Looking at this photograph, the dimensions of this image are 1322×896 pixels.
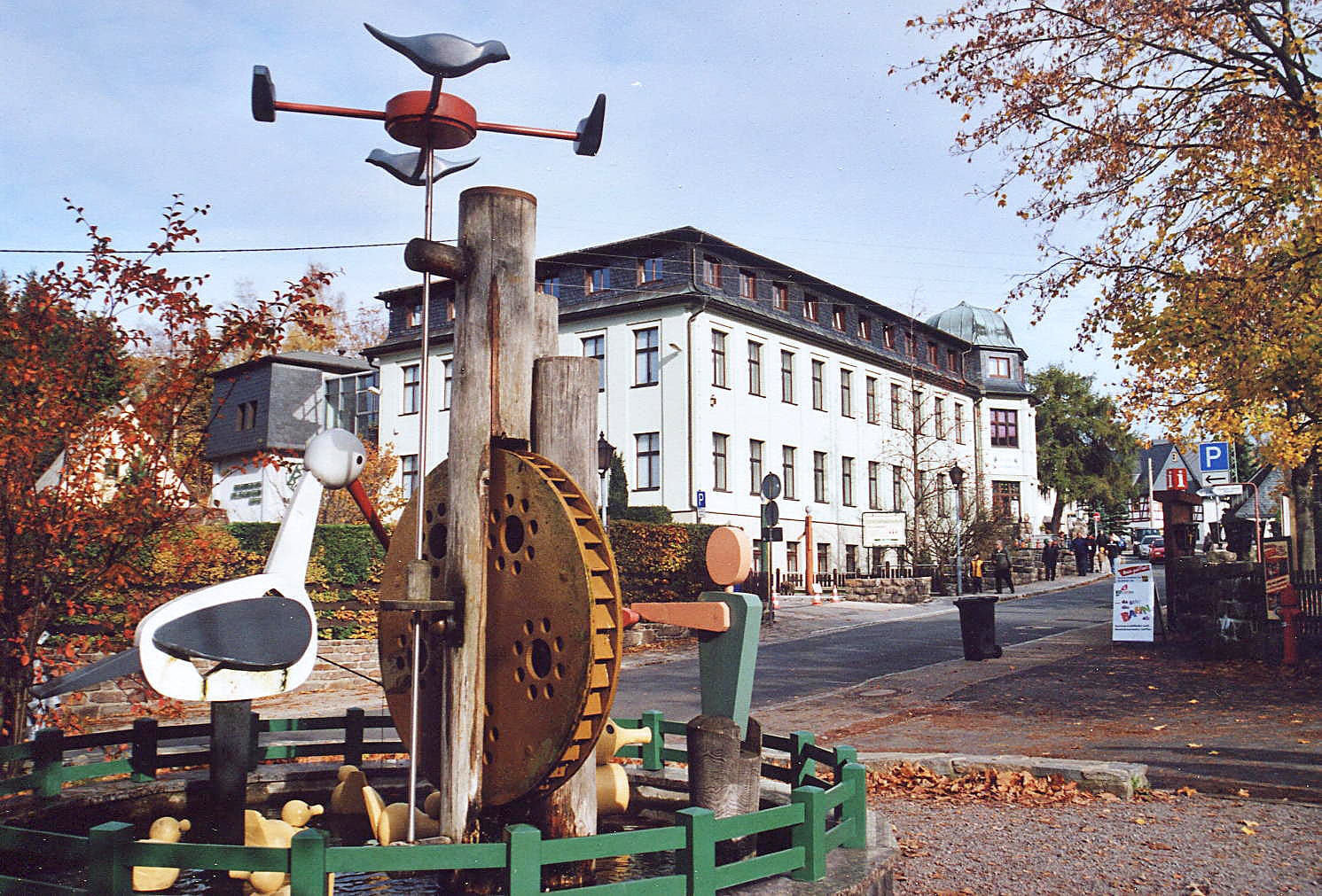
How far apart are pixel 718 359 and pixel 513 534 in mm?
32527

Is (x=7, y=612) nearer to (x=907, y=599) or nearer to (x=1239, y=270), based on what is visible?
(x=1239, y=270)

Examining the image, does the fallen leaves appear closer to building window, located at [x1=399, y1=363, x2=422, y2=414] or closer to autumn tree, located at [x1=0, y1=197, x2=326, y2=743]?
autumn tree, located at [x1=0, y1=197, x2=326, y2=743]

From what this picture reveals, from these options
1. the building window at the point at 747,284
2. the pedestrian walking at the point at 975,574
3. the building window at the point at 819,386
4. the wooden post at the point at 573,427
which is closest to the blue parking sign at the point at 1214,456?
the wooden post at the point at 573,427

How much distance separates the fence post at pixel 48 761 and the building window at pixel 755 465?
106 ft

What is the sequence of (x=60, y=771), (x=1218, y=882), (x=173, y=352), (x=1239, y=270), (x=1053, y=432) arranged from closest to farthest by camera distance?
1. (x=60, y=771)
2. (x=1218, y=882)
3. (x=173, y=352)
4. (x=1239, y=270)
5. (x=1053, y=432)

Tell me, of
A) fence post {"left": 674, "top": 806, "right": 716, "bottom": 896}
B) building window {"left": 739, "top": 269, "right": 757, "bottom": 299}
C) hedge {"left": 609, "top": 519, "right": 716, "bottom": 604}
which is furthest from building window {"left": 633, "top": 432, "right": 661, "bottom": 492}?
fence post {"left": 674, "top": 806, "right": 716, "bottom": 896}

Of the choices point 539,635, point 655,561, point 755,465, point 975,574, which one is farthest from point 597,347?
point 539,635

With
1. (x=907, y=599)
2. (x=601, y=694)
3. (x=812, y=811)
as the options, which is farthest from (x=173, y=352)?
(x=907, y=599)

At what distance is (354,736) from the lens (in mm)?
6164

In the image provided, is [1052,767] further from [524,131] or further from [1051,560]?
[1051,560]

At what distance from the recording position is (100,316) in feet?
24.0

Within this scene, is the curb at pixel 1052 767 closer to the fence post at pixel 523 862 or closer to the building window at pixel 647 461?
the fence post at pixel 523 862

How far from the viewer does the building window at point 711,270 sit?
35.9 meters

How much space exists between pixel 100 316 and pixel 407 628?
3973 millimetres
